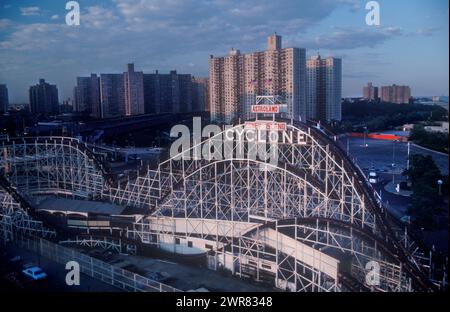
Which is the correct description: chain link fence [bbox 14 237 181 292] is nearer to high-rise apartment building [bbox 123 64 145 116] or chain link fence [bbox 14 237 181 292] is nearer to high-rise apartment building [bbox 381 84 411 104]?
high-rise apartment building [bbox 381 84 411 104]

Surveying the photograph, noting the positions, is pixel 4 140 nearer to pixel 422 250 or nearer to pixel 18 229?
pixel 18 229

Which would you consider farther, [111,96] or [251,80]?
[111,96]

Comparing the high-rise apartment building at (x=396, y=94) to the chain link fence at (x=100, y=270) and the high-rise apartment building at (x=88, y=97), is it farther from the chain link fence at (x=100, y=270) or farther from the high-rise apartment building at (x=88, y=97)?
the high-rise apartment building at (x=88, y=97)

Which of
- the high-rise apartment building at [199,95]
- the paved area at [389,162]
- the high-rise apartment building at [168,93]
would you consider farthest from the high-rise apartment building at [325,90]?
the high-rise apartment building at [168,93]

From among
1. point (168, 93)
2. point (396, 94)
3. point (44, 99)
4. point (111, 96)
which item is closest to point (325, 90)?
point (396, 94)

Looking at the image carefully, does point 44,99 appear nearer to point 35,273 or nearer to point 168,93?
point 168,93
